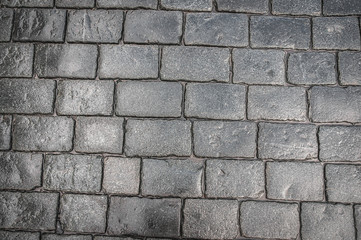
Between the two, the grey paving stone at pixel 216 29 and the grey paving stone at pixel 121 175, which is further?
the grey paving stone at pixel 216 29

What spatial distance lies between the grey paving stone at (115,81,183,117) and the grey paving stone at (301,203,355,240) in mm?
1324

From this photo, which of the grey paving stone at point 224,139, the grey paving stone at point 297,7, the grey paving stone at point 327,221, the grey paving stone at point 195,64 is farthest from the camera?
the grey paving stone at point 297,7

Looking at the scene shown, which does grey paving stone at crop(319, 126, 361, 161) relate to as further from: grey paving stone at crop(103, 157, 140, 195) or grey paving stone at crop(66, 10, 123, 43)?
grey paving stone at crop(66, 10, 123, 43)

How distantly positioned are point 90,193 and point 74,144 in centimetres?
43

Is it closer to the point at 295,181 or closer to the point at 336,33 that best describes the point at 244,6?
the point at 336,33

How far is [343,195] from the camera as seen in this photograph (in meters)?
2.28

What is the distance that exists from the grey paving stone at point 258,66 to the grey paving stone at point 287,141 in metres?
0.40

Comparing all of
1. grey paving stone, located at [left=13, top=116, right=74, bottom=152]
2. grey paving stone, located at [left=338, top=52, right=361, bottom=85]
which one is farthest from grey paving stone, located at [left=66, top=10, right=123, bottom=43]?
grey paving stone, located at [left=338, top=52, right=361, bottom=85]

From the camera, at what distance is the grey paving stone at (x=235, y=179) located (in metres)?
2.29

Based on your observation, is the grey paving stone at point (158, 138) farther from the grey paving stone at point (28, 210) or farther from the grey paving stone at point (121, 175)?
the grey paving stone at point (28, 210)

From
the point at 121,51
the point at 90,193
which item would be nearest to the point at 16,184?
the point at 90,193

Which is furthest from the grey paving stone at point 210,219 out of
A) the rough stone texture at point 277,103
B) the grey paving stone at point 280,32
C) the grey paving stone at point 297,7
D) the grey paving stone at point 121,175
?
the grey paving stone at point 297,7

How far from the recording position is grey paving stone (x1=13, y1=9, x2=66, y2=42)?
253 cm

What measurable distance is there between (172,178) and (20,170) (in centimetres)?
127
